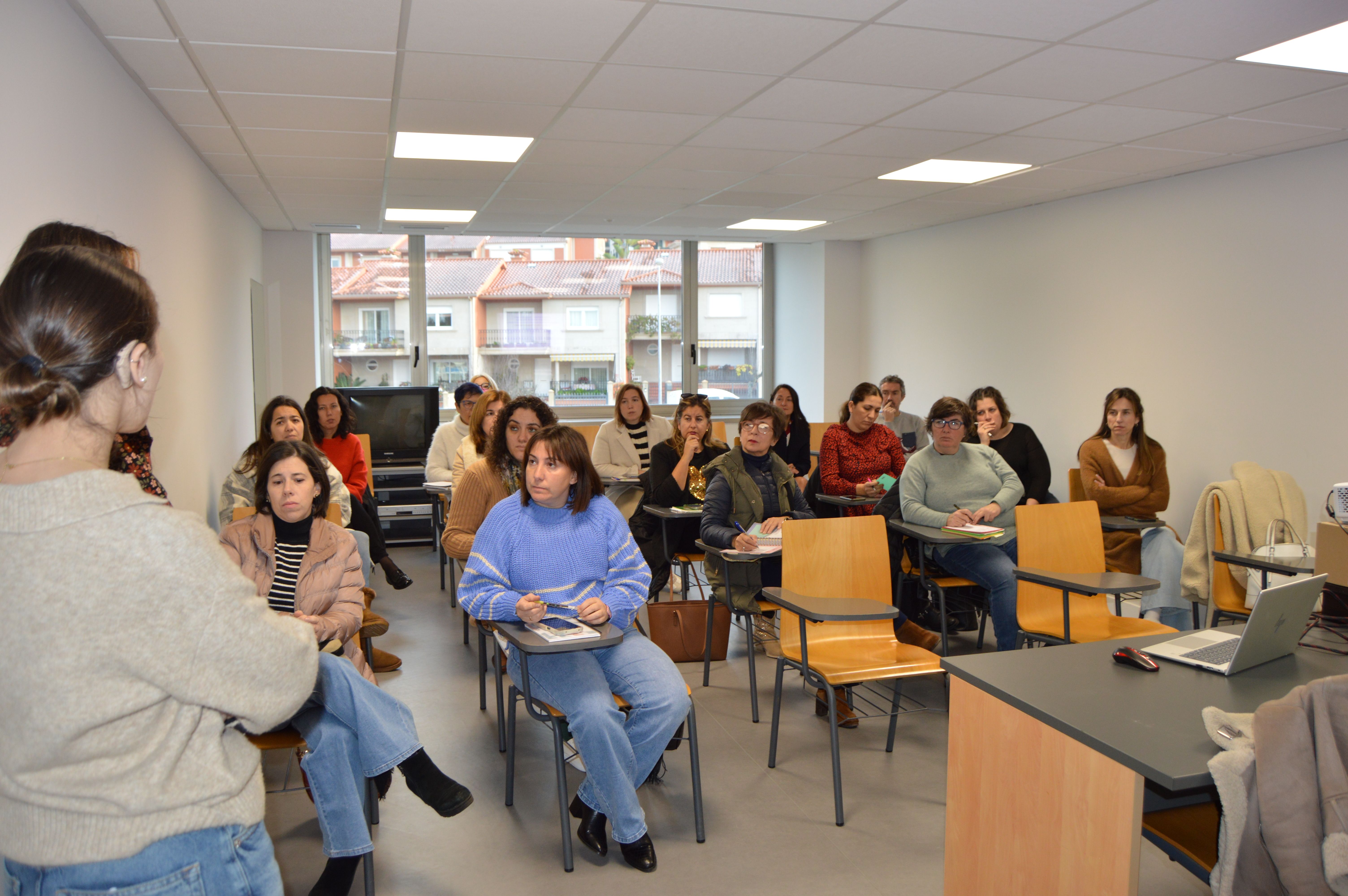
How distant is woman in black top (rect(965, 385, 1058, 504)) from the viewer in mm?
5668

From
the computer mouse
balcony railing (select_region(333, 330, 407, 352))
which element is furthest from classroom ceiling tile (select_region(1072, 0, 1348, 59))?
balcony railing (select_region(333, 330, 407, 352))

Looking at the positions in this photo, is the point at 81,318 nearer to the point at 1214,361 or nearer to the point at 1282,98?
the point at 1282,98

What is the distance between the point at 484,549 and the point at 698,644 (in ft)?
5.63

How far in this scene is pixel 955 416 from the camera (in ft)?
14.8

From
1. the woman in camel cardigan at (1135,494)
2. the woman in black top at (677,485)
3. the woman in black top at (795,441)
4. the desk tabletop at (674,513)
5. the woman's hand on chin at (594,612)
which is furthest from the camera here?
the woman in black top at (795,441)

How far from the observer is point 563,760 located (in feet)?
8.59

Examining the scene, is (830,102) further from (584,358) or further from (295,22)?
(584,358)

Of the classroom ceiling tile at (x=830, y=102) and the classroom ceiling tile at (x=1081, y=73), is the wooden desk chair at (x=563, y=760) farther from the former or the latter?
the classroom ceiling tile at (x=1081, y=73)

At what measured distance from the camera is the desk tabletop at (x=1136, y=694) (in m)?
1.69

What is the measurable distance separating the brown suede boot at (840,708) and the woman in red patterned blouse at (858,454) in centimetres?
169

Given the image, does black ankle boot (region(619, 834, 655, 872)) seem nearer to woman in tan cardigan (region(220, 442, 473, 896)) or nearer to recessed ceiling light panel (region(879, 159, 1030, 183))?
woman in tan cardigan (region(220, 442, 473, 896))

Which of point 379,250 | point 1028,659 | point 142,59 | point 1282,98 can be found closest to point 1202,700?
point 1028,659

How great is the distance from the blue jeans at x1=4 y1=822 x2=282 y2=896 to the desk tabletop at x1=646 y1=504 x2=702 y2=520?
333cm

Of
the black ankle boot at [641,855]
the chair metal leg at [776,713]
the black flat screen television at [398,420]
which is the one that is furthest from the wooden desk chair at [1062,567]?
the black flat screen television at [398,420]
